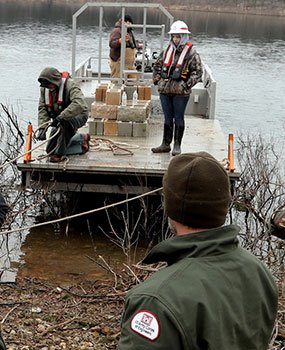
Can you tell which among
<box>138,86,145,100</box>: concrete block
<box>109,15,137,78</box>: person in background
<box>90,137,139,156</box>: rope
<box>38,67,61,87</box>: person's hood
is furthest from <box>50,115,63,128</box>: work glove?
<box>109,15,137,78</box>: person in background

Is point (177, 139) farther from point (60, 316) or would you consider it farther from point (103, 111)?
point (60, 316)

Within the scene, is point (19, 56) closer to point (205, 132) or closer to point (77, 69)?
point (77, 69)

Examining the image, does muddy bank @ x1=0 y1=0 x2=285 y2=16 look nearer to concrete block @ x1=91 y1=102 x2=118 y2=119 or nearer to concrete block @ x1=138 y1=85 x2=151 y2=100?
concrete block @ x1=138 y1=85 x2=151 y2=100

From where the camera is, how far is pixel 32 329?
621 centimetres

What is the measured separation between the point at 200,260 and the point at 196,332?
0.21 metres

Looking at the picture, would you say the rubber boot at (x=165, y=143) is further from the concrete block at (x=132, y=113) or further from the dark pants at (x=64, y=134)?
the dark pants at (x=64, y=134)

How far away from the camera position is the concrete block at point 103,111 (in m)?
10.9

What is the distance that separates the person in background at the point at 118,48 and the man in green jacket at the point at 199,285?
39.6 feet

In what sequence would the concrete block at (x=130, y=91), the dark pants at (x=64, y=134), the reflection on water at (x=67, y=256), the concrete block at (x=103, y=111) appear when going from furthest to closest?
the concrete block at (x=130, y=91)
the concrete block at (x=103, y=111)
the dark pants at (x=64, y=134)
the reflection on water at (x=67, y=256)

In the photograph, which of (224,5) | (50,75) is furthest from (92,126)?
(224,5)

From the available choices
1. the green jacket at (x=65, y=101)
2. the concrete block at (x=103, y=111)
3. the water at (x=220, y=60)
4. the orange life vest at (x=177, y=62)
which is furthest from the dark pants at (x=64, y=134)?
the water at (x=220, y=60)

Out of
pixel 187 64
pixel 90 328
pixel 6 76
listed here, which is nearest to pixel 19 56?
pixel 6 76

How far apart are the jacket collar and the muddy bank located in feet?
180

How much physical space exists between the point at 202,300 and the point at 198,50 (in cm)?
3221
